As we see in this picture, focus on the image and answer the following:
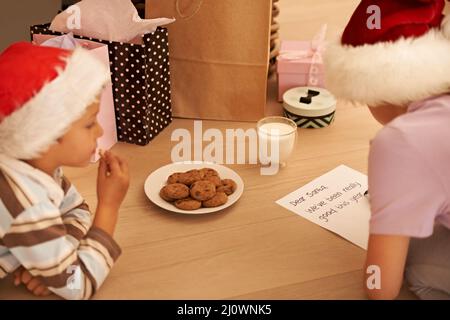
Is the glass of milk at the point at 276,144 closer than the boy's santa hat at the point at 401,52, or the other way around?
the boy's santa hat at the point at 401,52

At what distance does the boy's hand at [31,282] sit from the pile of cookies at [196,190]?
0.26m

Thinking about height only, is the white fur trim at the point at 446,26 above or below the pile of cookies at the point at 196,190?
above

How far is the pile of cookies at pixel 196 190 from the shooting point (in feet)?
3.10

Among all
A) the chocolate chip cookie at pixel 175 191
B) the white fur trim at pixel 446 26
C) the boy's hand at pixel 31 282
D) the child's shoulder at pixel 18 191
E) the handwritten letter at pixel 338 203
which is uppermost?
the white fur trim at pixel 446 26

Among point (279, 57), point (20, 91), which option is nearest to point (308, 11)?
point (279, 57)

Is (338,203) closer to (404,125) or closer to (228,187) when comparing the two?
(228,187)

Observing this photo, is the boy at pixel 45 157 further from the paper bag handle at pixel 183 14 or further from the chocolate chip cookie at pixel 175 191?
the paper bag handle at pixel 183 14

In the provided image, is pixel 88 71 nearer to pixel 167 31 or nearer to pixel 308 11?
pixel 167 31

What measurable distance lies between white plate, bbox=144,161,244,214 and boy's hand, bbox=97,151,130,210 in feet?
0.46

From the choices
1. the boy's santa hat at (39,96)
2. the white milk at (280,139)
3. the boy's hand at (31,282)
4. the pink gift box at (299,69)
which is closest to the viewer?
the boy's santa hat at (39,96)

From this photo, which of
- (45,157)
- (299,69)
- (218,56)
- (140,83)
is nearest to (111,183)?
(45,157)

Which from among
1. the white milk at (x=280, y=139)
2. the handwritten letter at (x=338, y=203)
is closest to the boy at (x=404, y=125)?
the handwritten letter at (x=338, y=203)
